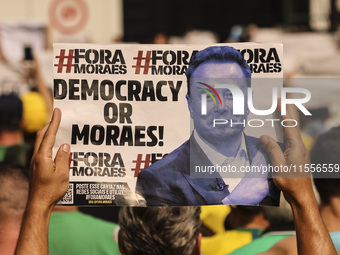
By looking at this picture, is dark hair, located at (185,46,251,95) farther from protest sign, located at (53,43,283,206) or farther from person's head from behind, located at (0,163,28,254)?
person's head from behind, located at (0,163,28,254)

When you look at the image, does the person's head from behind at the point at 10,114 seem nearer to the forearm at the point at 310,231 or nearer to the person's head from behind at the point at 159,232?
the person's head from behind at the point at 159,232

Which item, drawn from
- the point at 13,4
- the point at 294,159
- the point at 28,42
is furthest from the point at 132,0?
the point at 294,159

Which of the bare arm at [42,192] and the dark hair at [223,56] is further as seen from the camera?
the dark hair at [223,56]

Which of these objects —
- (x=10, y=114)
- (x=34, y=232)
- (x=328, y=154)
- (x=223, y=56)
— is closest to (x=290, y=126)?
(x=223, y=56)

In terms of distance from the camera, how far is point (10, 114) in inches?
229

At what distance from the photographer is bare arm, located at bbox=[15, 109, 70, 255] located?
2.47 meters

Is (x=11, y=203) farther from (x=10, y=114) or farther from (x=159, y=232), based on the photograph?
(x=10, y=114)

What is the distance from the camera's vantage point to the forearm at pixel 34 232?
246 cm

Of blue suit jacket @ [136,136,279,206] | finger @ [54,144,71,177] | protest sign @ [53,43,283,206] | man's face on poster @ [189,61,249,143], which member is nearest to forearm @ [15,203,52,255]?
finger @ [54,144,71,177]

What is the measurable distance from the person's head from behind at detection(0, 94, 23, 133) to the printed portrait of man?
3192mm

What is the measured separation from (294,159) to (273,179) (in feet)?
0.59

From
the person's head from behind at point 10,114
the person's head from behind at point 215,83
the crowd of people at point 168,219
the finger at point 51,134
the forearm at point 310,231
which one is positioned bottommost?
the forearm at point 310,231

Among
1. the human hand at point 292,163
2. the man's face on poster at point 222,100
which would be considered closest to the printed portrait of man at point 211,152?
the man's face on poster at point 222,100

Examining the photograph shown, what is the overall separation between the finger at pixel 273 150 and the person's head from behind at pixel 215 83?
0.38 feet
